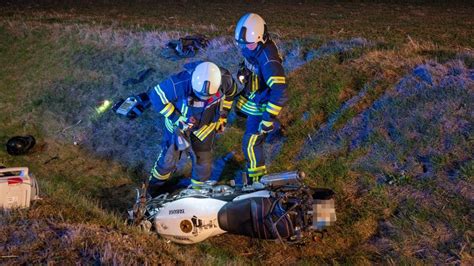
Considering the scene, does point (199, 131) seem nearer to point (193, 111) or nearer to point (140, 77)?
point (193, 111)

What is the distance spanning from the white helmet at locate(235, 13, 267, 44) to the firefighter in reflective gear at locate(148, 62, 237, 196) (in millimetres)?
515

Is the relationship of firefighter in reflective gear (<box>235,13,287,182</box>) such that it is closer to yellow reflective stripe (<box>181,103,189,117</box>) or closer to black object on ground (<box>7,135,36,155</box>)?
yellow reflective stripe (<box>181,103,189,117</box>)

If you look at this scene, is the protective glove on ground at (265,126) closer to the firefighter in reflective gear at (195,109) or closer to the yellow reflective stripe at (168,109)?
the firefighter in reflective gear at (195,109)

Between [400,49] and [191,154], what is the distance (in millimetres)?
4522

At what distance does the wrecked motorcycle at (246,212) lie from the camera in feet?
17.8

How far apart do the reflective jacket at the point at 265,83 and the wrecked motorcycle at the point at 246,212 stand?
1136mm

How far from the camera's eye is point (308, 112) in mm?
8266

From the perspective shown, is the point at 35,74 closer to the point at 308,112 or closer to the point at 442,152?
the point at 308,112

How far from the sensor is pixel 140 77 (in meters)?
9.98

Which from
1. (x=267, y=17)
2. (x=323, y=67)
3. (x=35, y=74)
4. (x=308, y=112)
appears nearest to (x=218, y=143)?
(x=308, y=112)

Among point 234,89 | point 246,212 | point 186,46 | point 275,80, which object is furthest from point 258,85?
point 186,46

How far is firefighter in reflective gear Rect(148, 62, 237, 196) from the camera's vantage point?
6.13 metres

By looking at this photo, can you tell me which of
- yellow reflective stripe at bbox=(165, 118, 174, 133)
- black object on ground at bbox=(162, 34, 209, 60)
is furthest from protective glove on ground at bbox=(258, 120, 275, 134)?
black object on ground at bbox=(162, 34, 209, 60)

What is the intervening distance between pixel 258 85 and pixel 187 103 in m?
1.07
